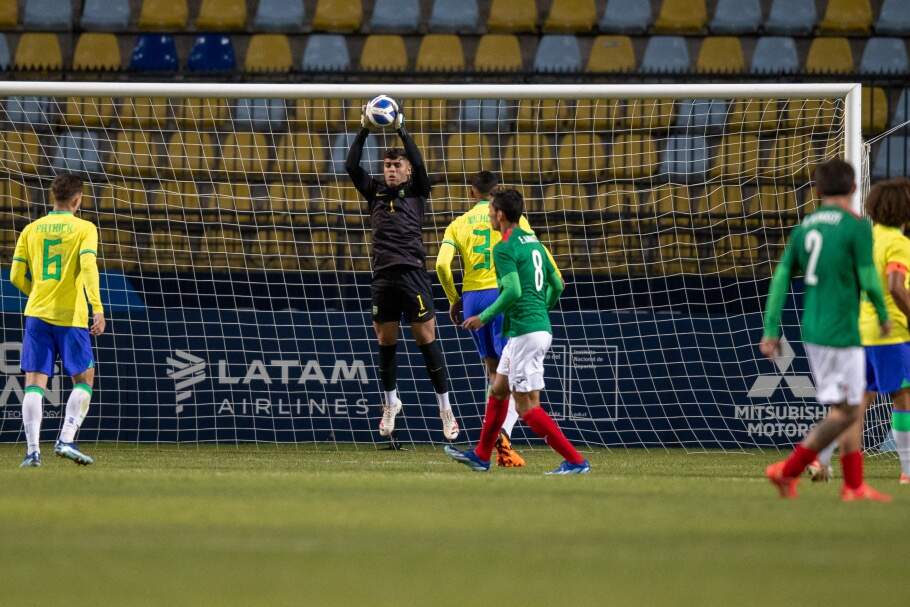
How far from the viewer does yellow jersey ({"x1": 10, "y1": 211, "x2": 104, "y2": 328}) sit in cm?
787

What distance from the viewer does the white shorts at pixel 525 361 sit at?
274 inches

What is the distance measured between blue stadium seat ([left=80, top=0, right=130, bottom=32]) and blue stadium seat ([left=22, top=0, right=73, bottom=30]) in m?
0.18

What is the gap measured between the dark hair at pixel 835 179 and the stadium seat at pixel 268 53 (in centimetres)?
1023

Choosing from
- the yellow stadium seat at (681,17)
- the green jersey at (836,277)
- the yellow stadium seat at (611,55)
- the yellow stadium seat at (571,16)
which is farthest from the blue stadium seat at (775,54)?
the green jersey at (836,277)

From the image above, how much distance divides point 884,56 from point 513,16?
4459 millimetres

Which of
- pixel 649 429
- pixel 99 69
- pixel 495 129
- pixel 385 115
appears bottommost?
pixel 649 429

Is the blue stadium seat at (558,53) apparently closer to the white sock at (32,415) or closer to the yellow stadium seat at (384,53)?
the yellow stadium seat at (384,53)

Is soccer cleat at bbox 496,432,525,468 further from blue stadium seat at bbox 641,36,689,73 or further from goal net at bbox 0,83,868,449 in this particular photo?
blue stadium seat at bbox 641,36,689,73

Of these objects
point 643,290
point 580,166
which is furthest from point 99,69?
point 643,290

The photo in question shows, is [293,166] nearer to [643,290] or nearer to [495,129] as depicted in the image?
[495,129]

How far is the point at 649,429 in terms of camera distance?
10.9 m

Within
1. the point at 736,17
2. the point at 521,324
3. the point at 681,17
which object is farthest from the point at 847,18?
the point at 521,324

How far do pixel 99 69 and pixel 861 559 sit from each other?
12206 mm

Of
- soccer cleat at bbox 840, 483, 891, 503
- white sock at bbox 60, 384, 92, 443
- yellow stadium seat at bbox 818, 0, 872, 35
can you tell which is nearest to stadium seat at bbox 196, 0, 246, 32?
yellow stadium seat at bbox 818, 0, 872, 35
